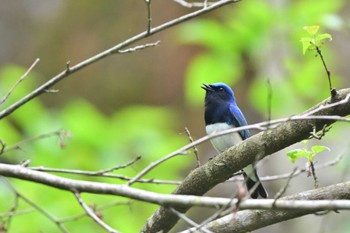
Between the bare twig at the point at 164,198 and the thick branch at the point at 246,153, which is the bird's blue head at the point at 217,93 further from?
the bare twig at the point at 164,198

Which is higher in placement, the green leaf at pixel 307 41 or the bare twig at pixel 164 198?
the green leaf at pixel 307 41

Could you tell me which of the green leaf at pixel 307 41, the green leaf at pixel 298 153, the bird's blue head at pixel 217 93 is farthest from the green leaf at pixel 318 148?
the bird's blue head at pixel 217 93

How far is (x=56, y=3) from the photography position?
10.1 m

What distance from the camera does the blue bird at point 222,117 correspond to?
484 cm

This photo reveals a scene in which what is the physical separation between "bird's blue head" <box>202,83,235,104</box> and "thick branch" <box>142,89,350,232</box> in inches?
73.2

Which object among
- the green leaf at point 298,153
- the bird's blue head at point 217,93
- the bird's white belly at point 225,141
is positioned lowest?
the bird's white belly at point 225,141

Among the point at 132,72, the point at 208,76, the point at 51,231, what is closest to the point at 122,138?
the point at 208,76

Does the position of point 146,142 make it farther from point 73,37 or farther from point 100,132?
point 73,37

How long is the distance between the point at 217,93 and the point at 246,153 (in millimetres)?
2286

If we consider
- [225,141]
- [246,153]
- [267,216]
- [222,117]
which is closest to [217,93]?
[222,117]

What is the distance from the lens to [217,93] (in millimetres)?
5336

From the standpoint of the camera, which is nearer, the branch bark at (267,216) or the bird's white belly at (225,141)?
the branch bark at (267,216)

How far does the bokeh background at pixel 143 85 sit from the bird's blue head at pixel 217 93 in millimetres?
228

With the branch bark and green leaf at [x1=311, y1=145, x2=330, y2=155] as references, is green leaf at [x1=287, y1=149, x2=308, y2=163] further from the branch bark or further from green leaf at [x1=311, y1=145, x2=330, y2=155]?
the branch bark
